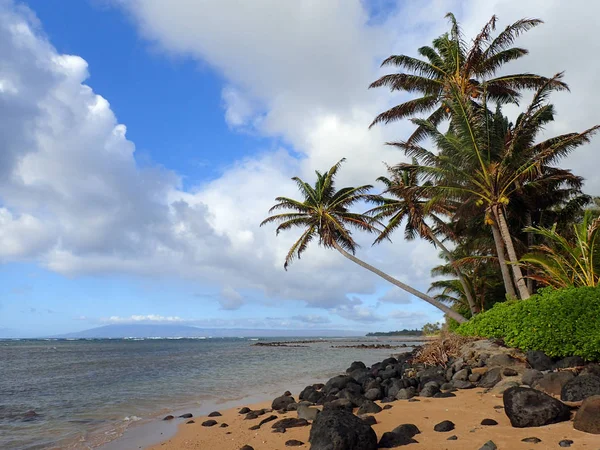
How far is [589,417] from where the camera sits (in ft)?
20.5

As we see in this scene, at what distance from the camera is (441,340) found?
51.1 ft

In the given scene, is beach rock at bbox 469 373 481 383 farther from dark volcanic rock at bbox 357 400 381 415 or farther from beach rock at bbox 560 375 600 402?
dark volcanic rock at bbox 357 400 381 415

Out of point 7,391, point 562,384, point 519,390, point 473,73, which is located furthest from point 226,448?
point 473,73

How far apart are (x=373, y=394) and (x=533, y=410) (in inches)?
226

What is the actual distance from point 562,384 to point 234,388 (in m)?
13.3

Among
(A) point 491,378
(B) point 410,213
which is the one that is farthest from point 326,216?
(A) point 491,378

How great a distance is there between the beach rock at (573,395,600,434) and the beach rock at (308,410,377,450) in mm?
3047

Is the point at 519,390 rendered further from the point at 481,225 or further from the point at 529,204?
the point at 481,225

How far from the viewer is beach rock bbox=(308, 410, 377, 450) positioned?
6.27 metres

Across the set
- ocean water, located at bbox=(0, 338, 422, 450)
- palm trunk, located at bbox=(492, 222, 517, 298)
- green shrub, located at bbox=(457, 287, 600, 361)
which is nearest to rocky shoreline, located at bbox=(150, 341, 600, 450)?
green shrub, located at bbox=(457, 287, 600, 361)

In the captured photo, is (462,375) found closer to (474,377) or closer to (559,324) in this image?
(474,377)

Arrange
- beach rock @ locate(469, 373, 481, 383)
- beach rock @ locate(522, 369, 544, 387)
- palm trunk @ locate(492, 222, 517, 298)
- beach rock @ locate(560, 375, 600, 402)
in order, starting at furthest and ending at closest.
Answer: palm trunk @ locate(492, 222, 517, 298) < beach rock @ locate(469, 373, 481, 383) < beach rock @ locate(522, 369, 544, 387) < beach rock @ locate(560, 375, 600, 402)

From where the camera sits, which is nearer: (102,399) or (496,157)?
(102,399)

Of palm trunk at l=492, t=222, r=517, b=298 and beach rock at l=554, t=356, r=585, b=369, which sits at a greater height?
palm trunk at l=492, t=222, r=517, b=298
